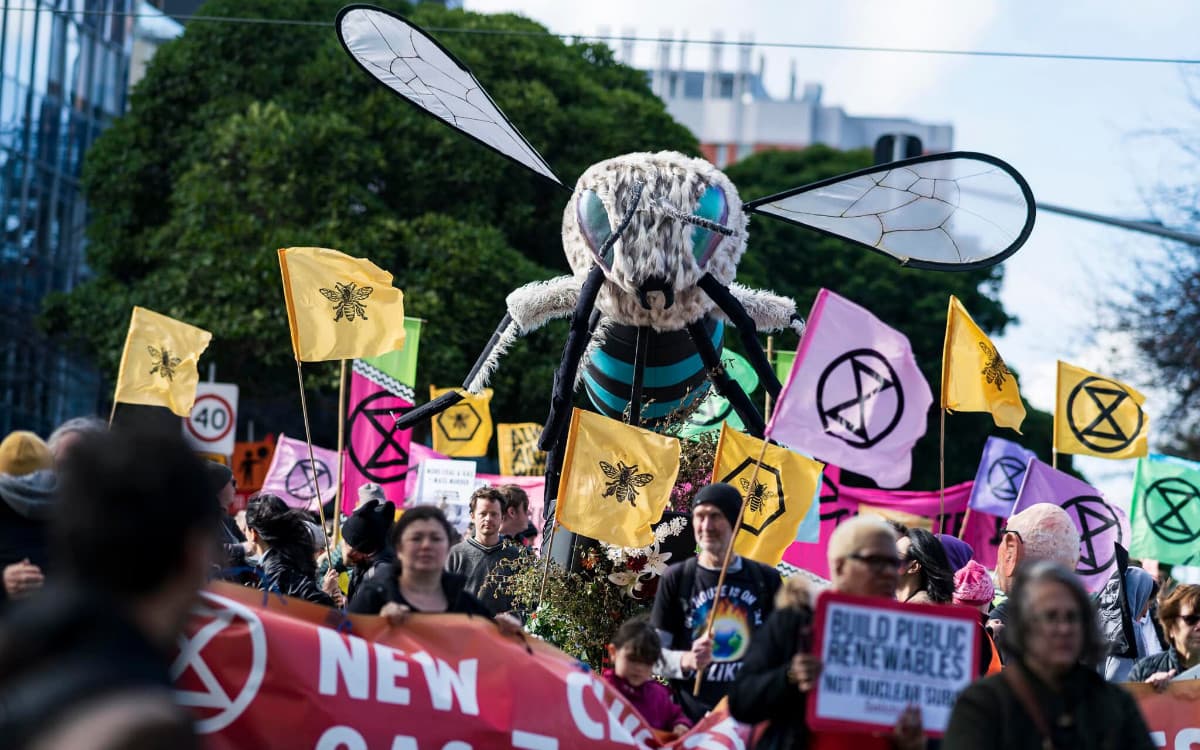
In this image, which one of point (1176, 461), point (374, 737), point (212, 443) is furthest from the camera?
point (212, 443)

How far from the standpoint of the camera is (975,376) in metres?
10.8

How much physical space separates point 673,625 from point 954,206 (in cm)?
377

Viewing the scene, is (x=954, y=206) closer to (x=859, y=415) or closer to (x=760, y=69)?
(x=859, y=415)

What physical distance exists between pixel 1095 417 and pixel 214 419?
9.61 metres

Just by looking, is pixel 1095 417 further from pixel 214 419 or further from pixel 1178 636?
pixel 214 419

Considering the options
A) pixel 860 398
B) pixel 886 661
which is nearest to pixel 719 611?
pixel 860 398

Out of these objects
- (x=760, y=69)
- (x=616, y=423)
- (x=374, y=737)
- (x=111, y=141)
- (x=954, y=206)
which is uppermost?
(x=760, y=69)

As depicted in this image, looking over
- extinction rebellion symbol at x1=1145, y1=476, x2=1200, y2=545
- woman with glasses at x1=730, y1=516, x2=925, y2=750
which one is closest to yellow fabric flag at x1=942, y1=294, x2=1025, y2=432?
extinction rebellion symbol at x1=1145, y1=476, x2=1200, y2=545

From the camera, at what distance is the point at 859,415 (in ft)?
22.5

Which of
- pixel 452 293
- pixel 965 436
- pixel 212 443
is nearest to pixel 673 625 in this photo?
pixel 212 443

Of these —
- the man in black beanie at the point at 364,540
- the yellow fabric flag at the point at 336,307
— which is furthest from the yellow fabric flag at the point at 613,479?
the yellow fabric flag at the point at 336,307

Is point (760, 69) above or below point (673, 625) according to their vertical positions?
above

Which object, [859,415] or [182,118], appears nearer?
[859,415]

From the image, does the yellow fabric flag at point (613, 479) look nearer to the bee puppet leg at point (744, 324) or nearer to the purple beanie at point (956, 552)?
the bee puppet leg at point (744, 324)
